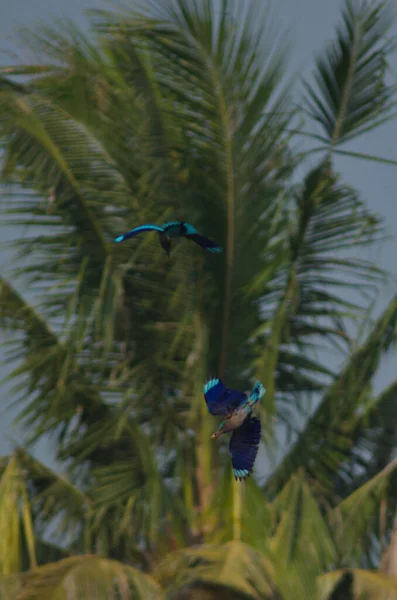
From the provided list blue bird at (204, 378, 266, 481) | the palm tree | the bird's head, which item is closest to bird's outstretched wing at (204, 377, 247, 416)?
blue bird at (204, 378, 266, 481)

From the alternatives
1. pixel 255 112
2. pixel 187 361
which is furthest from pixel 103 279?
pixel 255 112

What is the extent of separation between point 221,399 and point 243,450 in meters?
0.59

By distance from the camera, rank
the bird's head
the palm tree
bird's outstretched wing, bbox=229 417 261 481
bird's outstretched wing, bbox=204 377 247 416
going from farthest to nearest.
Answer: the palm tree, the bird's head, bird's outstretched wing, bbox=229 417 261 481, bird's outstretched wing, bbox=204 377 247 416

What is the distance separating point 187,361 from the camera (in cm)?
1523

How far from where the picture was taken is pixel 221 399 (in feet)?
25.7

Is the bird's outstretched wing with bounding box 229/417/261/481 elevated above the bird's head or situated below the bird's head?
below

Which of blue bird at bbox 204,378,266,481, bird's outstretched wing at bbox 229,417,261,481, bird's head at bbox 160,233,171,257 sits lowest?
bird's outstretched wing at bbox 229,417,261,481

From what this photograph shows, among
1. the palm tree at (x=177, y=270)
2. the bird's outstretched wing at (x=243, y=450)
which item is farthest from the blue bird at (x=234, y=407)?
the palm tree at (x=177, y=270)

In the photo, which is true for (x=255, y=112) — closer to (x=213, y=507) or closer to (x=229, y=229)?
(x=229, y=229)

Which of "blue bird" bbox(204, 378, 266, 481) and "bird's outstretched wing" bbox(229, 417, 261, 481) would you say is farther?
"bird's outstretched wing" bbox(229, 417, 261, 481)

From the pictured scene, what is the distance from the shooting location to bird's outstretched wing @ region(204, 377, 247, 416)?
7.78 m

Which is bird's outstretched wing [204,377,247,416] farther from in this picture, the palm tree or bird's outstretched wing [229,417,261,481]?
the palm tree

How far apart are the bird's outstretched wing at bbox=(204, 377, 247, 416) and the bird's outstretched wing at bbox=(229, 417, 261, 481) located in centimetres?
33

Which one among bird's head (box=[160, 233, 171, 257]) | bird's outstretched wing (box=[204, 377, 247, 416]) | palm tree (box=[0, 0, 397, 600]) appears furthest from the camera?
palm tree (box=[0, 0, 397, 600])
